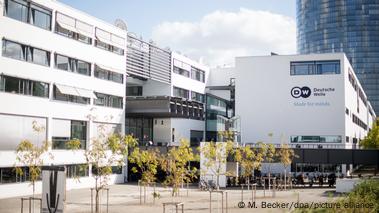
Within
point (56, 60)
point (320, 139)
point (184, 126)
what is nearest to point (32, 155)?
point (56, 60)

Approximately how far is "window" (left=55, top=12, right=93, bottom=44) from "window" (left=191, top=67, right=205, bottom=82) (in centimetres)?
2340

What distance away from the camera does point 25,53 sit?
3847 centimetres

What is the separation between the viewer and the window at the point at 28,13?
36.8 metres

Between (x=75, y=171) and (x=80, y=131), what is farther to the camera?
(x=80, y=131)

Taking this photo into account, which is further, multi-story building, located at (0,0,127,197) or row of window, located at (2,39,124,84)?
row of window, located at (2,39,124,84)

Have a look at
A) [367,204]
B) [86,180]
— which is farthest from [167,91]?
[367,204]

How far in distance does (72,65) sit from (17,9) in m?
8.26

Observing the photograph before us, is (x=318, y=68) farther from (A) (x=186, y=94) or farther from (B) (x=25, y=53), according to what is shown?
(B) (x=25, y=53)

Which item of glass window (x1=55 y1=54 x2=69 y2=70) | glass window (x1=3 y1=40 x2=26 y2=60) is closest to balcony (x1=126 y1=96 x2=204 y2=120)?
glass window (x1=55 y1=54 x2=69 y2=70)

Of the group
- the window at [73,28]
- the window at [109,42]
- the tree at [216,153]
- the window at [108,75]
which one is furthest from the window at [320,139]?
the window at [73,28]

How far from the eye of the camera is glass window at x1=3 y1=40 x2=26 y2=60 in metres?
36.4

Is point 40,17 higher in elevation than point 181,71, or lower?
higher

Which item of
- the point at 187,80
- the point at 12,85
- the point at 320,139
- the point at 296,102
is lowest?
the point at 320,139

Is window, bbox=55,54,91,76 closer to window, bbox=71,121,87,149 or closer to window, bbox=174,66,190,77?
window, bbox=71,121,87,149
